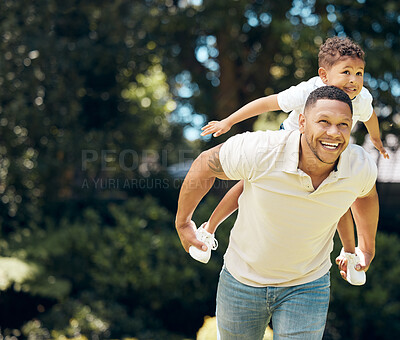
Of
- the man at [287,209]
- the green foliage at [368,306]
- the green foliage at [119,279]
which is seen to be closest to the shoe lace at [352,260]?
the man at [287,209]

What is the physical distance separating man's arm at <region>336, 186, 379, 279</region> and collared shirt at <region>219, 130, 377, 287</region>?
0.52 ft

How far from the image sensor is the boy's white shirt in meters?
2.57

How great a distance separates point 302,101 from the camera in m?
2.57

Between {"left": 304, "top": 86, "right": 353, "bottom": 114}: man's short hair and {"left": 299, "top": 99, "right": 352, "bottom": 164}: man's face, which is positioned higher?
{"left": 304, "top": 86, "right": 353, "bottom": 114}: man's short hair

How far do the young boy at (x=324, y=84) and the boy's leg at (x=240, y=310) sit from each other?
184mm

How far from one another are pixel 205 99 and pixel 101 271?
3.50m

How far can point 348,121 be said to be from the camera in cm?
208

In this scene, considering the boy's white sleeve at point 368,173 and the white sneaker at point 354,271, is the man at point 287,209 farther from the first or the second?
the white sneaker at point 354,271

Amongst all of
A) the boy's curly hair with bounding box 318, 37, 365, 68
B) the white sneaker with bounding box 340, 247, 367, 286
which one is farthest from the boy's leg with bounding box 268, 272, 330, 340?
the boy's curly hair with bounding box 318, 37, 365, 68

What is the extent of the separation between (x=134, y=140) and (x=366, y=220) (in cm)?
669

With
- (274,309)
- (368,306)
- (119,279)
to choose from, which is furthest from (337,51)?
(119,279)

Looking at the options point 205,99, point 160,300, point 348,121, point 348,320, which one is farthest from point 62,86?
point 348,121

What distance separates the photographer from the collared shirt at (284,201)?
83.8 inches

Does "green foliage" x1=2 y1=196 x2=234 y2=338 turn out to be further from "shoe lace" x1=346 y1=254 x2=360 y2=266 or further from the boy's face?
the boy's face
